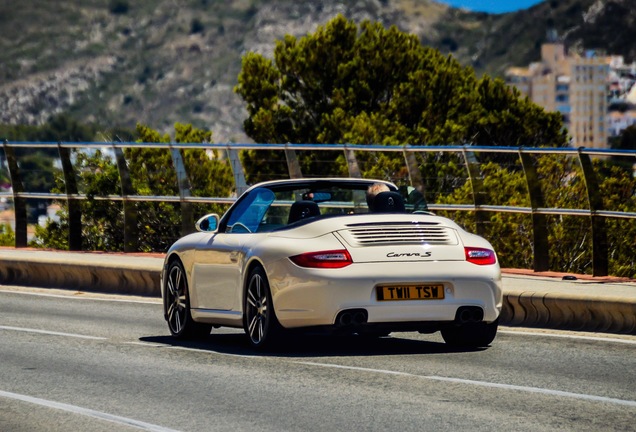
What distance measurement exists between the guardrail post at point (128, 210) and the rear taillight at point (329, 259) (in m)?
10.6

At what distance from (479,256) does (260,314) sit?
5.65 feet

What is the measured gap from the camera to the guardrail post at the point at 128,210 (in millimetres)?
21328

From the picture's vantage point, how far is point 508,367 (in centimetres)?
1049

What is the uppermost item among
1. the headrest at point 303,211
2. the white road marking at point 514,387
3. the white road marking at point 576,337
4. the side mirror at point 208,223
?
the headrest at point 303,211

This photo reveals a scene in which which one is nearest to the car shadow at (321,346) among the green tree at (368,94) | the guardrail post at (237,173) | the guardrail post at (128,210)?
the guardrail post at (237,173)

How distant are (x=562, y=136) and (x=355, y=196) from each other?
54023 mm

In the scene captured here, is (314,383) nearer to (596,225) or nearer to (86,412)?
(86,412)

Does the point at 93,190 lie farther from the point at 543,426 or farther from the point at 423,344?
the point at 543,426

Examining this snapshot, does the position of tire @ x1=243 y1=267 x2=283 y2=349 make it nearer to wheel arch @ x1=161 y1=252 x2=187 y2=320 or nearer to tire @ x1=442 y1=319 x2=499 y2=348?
tire @ x1=442 y1=319 x2=499 y2=348

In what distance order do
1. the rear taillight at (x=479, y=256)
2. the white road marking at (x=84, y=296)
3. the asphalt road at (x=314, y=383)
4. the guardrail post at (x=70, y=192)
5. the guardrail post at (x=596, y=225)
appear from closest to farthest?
the asphalt road at (x=314, y=383) < the rear taillight at (x=479, y=256) < the guardrail post at (x=596, y=225) < the white road marking at (x=84, y=296) < the guardrail post at (x=70, y=192)

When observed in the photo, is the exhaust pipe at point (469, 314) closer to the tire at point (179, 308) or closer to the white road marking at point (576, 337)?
the white road marking at point (576, 337)

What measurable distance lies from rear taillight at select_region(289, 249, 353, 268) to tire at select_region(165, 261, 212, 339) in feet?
7.44

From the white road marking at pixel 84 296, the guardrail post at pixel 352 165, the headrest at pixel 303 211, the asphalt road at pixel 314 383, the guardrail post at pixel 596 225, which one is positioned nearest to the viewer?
the asphalt road at pixel 314 383

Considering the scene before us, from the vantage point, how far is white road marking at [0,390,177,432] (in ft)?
26.6
